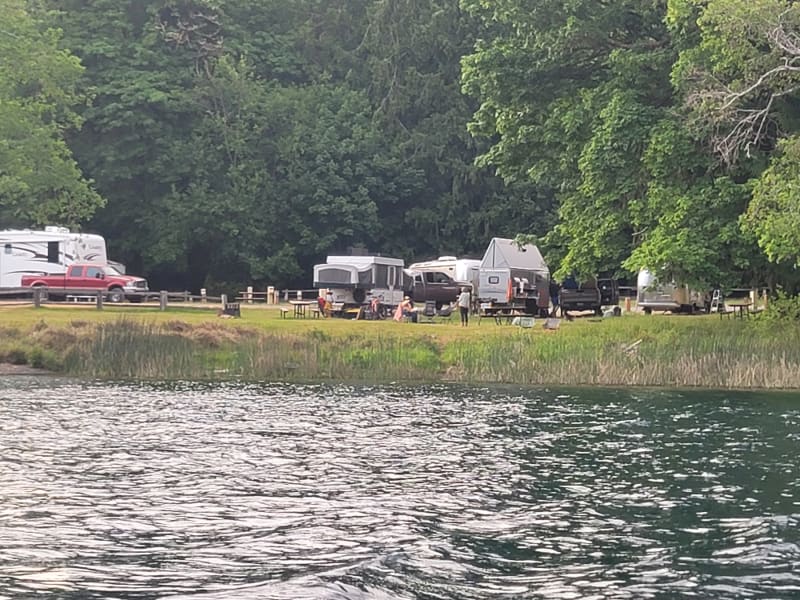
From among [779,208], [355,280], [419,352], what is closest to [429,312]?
[355,280]

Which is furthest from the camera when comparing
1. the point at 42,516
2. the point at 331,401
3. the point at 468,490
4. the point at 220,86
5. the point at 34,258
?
the point at 220,86

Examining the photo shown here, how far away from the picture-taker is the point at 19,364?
109ft

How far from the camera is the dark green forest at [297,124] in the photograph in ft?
120

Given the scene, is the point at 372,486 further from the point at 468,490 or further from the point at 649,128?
the point at 649,128

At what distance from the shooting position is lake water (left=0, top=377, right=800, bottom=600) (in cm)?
1102

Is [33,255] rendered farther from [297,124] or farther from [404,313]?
[297,124]

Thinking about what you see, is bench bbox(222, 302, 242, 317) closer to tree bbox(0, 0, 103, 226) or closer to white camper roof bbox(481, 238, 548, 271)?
white camper roof bbox(481, 238, 548, 271)

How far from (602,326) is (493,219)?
32.3m

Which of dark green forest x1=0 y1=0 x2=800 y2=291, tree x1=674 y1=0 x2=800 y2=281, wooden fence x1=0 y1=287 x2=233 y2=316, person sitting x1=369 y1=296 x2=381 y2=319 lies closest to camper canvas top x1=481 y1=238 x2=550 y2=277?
dark green forest x1=0 y1=0 x2=800 y2=291

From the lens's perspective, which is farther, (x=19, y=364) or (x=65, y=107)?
(x=65, y=107)

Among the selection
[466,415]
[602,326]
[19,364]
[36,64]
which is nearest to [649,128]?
[602,326]

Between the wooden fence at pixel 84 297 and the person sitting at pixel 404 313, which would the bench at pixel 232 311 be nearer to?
the wooden fence at pixel 84 297

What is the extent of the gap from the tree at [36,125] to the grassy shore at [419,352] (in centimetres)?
1991

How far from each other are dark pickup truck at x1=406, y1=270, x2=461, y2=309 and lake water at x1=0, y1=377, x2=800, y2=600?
24.9 m
